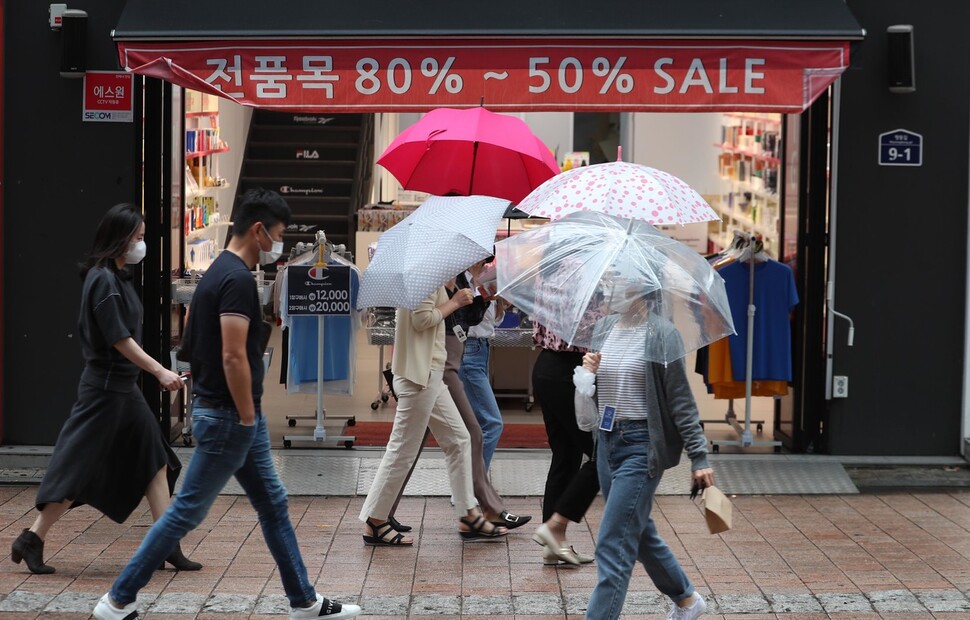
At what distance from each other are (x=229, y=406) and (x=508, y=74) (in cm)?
317

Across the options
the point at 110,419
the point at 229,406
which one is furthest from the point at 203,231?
the point at 229,406

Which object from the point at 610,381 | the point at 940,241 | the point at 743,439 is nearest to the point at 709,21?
the point at 940,241

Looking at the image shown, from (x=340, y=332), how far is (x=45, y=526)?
289 centimetres

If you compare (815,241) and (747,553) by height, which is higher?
(815,241)

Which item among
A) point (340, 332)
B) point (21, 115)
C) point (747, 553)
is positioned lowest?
point (747, 553)

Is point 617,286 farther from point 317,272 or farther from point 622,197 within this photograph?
point 317,272

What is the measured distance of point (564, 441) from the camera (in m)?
6.13

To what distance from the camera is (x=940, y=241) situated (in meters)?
7.84

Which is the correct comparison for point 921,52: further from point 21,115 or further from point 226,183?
point 226,183

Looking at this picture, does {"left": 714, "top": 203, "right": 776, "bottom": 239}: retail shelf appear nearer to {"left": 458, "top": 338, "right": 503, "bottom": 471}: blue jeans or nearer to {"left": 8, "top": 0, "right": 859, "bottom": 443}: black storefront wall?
{"left": 8, "top": 0, "right": 859, "bottom": 443}: black storefront wall

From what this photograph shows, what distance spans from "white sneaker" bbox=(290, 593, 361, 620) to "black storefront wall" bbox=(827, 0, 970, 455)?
155 inches

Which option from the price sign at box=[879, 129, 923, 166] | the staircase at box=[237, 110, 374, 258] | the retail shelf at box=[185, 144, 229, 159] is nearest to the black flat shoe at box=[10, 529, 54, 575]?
the retail shelf at box=[185, 144, 229, 159]

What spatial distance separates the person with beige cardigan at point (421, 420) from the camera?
6.09m

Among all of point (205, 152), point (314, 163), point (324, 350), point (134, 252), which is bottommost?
point (324, 350)
